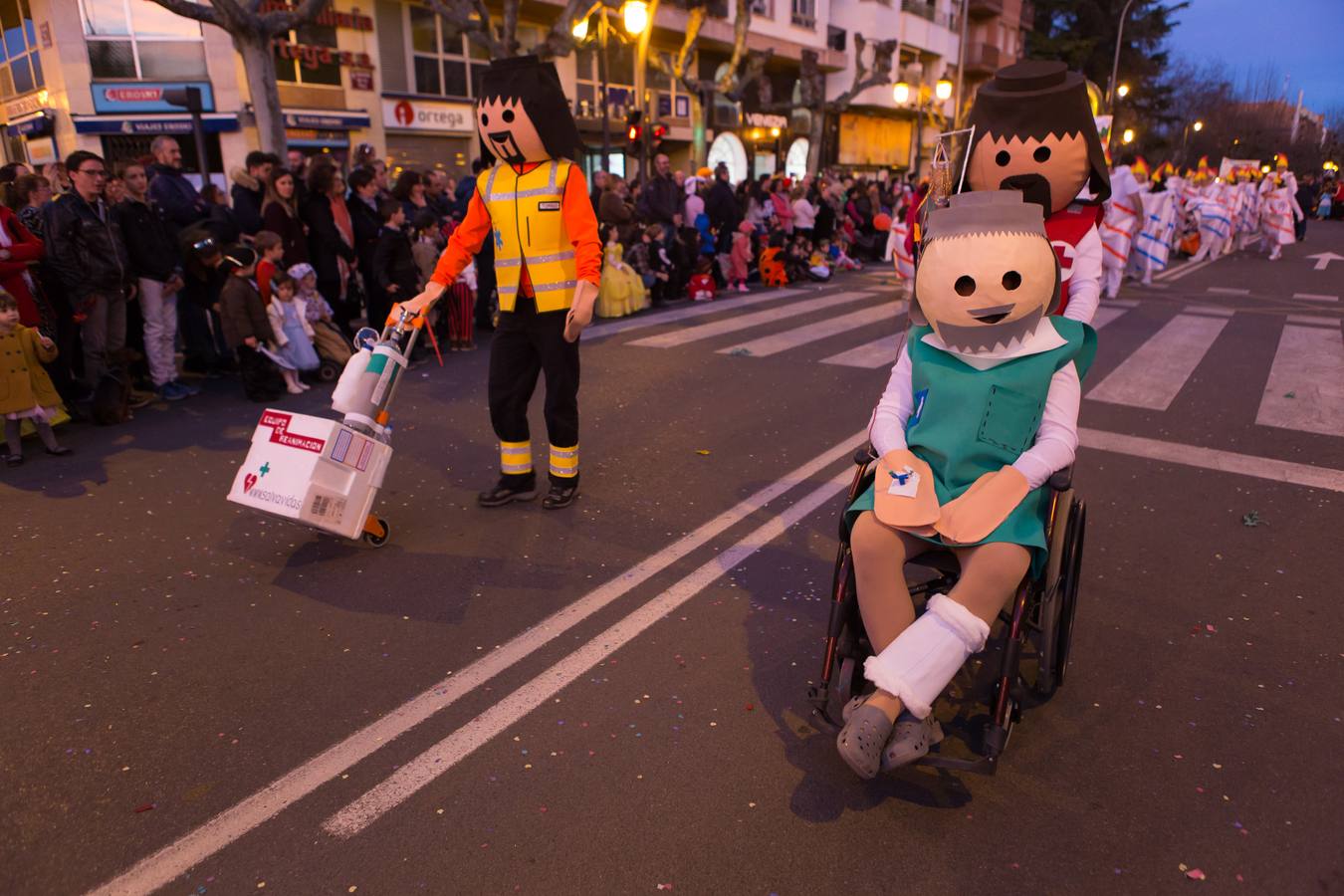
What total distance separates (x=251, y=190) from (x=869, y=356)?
6.14 m

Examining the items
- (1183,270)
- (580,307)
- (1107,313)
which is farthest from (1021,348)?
(1183,270)

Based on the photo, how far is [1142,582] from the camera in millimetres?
4156

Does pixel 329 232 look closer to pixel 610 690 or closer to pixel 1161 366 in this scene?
pixel 610 690

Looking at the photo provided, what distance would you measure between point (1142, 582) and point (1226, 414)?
11.9 ft

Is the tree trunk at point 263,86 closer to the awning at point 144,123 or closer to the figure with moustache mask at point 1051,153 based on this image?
the figure with moustache mask at point 1051,153

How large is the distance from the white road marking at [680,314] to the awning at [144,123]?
15582mm

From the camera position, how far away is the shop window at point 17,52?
74.6 feet

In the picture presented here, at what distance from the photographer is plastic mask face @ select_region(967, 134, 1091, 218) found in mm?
3527

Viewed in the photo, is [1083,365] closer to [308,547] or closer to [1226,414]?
[308,547]

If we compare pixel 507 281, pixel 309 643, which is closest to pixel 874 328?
pixel 507 281

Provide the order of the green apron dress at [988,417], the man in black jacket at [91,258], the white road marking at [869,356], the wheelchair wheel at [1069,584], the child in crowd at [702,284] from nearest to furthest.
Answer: the green apron dress at [988,417], the wheelchair wheel at [1069,584], the man in black jacket at [91,258], the white road marking at [869,356], the child in crowd at [702,284]

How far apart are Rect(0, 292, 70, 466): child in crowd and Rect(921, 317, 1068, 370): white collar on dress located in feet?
19.2

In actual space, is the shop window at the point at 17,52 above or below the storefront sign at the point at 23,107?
above

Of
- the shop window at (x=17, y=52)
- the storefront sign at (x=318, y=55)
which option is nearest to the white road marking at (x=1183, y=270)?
the storefront sign at (x=318, y=55)
